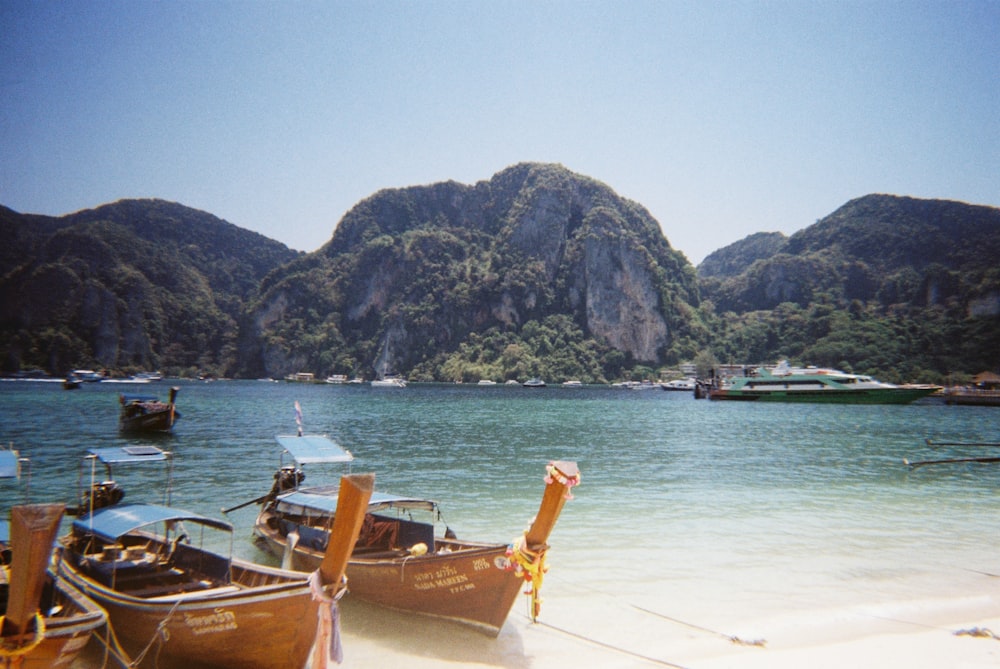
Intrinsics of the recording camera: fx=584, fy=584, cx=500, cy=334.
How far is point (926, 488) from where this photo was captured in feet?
71.0

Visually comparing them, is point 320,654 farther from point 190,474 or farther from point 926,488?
point 926,488

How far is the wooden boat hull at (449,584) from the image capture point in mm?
8125

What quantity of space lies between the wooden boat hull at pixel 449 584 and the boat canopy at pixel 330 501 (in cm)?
135

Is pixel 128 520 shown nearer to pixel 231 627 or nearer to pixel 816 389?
pixel 231 627

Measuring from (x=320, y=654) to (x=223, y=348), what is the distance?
21451 cm

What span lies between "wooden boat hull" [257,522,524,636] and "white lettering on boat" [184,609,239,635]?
280cm

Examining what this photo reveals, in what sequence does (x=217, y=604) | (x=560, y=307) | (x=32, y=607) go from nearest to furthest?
(x=32, y=607)
(x=217, y=604)
(x=560, y=307)

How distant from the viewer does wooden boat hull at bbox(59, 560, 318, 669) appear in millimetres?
6340

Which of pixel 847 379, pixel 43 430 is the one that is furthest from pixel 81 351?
pixel 847 379

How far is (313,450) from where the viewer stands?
48.1 ft

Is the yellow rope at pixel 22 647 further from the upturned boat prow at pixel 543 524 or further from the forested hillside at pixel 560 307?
the forested hillside at pixel 560 307

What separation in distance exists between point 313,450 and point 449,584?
7383mm

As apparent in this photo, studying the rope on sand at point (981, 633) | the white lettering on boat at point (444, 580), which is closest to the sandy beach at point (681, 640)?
the rope on sand at point (981, 633)

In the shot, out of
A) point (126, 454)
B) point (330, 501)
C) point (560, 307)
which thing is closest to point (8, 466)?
point (126, 454)
